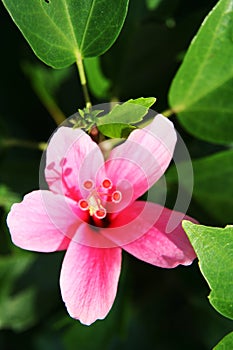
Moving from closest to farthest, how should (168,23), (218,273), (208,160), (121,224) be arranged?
(218,273)
(121,224)
(208,160)
(168,23)

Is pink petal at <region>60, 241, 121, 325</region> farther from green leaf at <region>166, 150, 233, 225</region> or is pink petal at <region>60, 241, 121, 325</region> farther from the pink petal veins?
green leaf at <region>166, 150, 233, 225</region>

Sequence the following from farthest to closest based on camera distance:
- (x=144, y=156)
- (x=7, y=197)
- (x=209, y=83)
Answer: (x=7, y=197) < (x=209, y=83) < (x=144, y=156)

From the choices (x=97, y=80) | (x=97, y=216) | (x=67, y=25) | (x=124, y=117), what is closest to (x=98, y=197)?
(x=97, y=216)

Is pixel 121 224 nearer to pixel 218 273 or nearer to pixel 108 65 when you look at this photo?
pixel 218 273

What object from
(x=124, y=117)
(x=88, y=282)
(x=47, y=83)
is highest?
(x=124, y=117)

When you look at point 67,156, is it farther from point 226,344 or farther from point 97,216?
point 226,344

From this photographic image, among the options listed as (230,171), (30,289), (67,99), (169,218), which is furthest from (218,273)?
(67,99)
